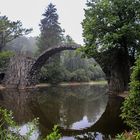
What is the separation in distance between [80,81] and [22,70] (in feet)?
68.6

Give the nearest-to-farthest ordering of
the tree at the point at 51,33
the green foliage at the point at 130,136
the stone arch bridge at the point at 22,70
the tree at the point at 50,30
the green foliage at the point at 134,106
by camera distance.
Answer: the green foliage at the point at 130,136
the green foliage at the point at 134,106
the stone arch bridge at the point at 22,70
the tree at the point at 51,33
the tree at the point at 50,30

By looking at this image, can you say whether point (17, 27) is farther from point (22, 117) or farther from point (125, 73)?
point (22, 117)

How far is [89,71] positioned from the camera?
70562 mm

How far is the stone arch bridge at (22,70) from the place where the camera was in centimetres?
4678

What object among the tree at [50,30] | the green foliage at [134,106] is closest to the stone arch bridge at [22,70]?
the tree at [50,30]

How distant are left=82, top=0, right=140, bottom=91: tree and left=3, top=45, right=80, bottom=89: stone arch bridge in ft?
44.8

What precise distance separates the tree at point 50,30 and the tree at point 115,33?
24.1 m

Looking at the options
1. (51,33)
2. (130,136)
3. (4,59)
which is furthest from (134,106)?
(51,33)

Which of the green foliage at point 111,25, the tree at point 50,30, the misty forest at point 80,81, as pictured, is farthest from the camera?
the tree at point 50,30

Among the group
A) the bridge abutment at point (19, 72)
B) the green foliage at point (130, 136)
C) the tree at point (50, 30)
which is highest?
the tree at point (50, 30)

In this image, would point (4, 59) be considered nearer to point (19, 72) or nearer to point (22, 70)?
point (19, 72)

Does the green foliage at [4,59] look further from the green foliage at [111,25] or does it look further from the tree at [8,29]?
the green foliage at [111,25]

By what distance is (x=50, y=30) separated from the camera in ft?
195

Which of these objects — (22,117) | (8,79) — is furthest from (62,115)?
(8,79)
